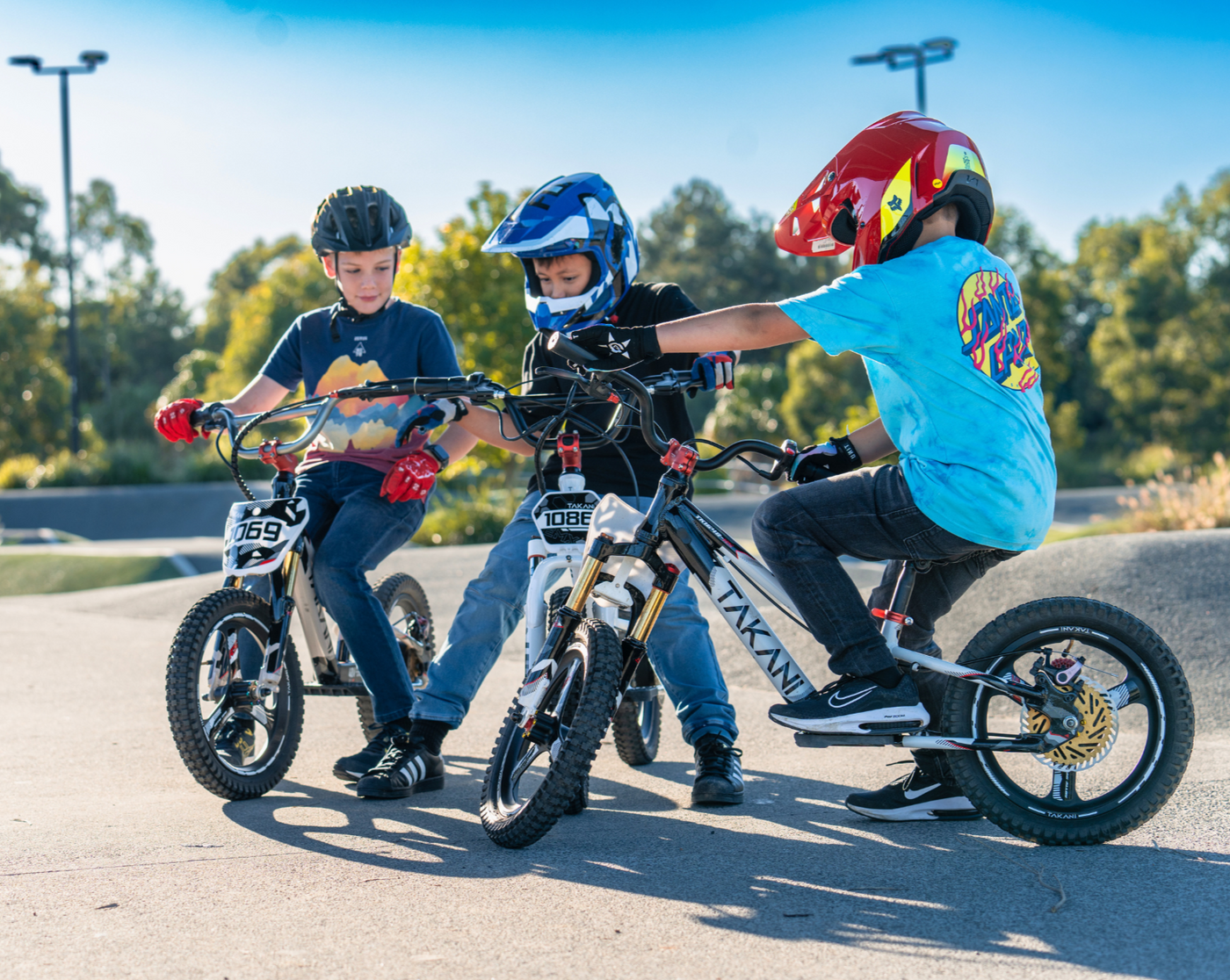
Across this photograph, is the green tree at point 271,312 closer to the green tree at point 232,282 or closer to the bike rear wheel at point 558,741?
the green tree at point 232,282

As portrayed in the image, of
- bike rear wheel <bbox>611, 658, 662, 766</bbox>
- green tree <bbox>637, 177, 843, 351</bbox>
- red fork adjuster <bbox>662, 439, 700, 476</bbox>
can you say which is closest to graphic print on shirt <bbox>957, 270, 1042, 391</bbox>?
red fork adjuster <bbox>662, 439, 700, 476</bbox>

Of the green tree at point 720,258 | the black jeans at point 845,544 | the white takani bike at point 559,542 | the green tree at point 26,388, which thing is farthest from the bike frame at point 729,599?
the green tree at point 720,258

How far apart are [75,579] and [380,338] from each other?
965 centimetres

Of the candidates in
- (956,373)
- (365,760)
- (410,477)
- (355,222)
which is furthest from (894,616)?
(355,222)

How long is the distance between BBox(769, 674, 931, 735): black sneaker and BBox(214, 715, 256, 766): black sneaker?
1.90 metres

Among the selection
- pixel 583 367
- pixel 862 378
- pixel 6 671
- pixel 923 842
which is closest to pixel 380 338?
pixel 583 367

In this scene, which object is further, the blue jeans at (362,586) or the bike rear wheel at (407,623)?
the bike rear wheel at (407,623)

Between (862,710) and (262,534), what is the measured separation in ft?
7.00

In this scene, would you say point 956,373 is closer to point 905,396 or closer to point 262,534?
point 905,396

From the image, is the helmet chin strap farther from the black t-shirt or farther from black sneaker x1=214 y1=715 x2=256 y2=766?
black sneaker x1=214 y1=715 x2=256 y2=766

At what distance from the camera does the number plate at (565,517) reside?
3893 millimetres

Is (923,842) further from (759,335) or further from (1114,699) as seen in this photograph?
(759,335)

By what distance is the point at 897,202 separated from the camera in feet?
11.2

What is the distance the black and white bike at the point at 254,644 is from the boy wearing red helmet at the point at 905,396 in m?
1.55
